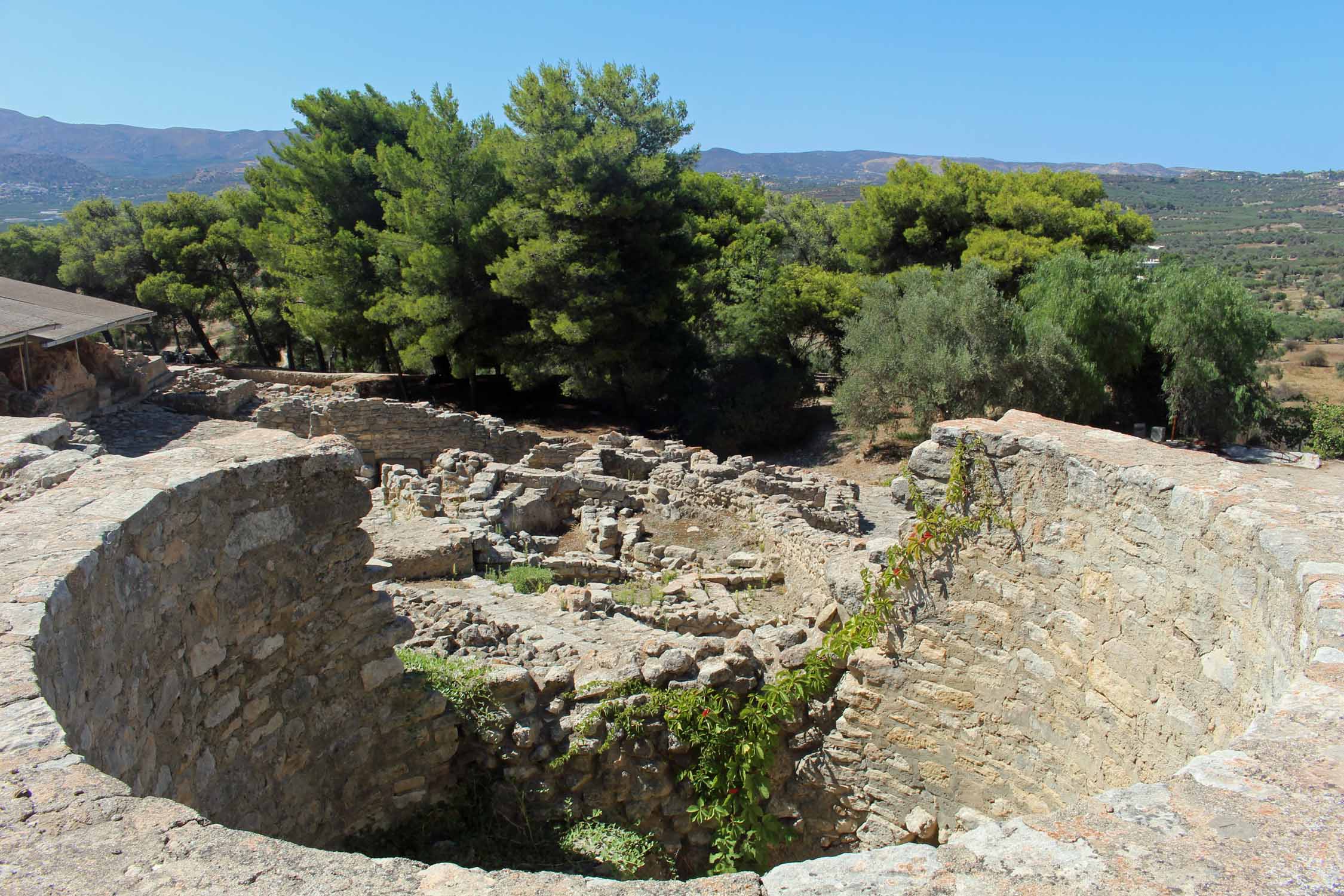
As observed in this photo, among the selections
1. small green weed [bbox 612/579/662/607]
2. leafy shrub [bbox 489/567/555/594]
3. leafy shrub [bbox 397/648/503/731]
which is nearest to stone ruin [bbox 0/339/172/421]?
leafy shrub [bbox 489/567/555/594]

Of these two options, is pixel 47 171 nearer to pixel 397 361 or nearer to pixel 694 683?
pixel 397 361

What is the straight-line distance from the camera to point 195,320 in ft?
86.6

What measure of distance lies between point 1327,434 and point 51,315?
2407 cm

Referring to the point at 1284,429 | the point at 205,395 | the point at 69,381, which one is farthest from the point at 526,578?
the point at 1284,429

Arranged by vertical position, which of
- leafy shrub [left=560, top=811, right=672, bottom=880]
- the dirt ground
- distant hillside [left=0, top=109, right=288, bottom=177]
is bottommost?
the dirt ground

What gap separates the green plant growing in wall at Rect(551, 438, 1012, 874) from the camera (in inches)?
210

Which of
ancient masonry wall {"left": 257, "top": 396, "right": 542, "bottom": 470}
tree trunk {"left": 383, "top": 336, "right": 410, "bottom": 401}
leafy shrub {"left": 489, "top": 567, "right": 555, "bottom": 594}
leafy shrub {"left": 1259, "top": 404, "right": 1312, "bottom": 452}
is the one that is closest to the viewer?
leafy shrub {"left": 489, "top": 567, "right": 555, "bottom": 594}

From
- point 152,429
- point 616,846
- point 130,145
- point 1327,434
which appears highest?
point 130,145

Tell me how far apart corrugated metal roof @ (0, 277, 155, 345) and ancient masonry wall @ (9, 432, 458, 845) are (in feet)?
28.6

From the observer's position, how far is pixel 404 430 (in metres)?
16.3

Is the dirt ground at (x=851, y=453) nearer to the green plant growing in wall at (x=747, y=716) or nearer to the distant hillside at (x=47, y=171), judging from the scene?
the green plant growing in wall at (x=747, y=716)

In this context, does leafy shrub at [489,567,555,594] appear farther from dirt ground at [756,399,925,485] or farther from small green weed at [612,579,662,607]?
dirt ground at [756,399,925,485]

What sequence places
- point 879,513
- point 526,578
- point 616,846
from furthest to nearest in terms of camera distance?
point 879,513
point 526,578
point 616,846

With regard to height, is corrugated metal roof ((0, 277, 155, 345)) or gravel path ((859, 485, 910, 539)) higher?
corrugated metal roof ((0, 277, 155, 345))
